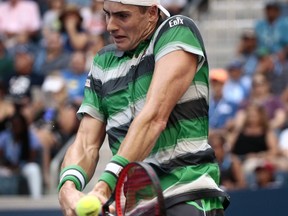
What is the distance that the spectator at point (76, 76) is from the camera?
44.9 ft

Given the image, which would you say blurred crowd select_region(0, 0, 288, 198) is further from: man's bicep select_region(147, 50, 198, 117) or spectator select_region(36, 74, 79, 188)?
man's bicep select_region(147, 50, 198, 117)

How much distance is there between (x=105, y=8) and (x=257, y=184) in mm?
6879

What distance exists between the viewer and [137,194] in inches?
190

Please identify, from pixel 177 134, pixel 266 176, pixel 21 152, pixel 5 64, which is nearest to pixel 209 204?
pixel 177 134

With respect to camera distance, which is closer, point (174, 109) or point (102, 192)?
point (102, 192)

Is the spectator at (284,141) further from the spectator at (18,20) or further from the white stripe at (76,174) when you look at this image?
the white stripe at (76,174)

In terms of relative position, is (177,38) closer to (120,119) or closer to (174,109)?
(174,109)

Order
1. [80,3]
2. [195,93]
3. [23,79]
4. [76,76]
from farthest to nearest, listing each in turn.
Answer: [80,3]
[23,79]
[76,76]
[195,93]

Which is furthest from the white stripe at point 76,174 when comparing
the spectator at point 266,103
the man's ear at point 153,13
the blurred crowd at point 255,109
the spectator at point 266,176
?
the spectator at point 266,103

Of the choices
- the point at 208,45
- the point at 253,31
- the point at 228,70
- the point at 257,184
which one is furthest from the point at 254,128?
the point at 208,45

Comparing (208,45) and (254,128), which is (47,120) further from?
(208,45)

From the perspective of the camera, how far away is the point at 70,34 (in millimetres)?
15273

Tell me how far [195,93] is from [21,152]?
304 inches

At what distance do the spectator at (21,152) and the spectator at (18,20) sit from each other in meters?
3.30
